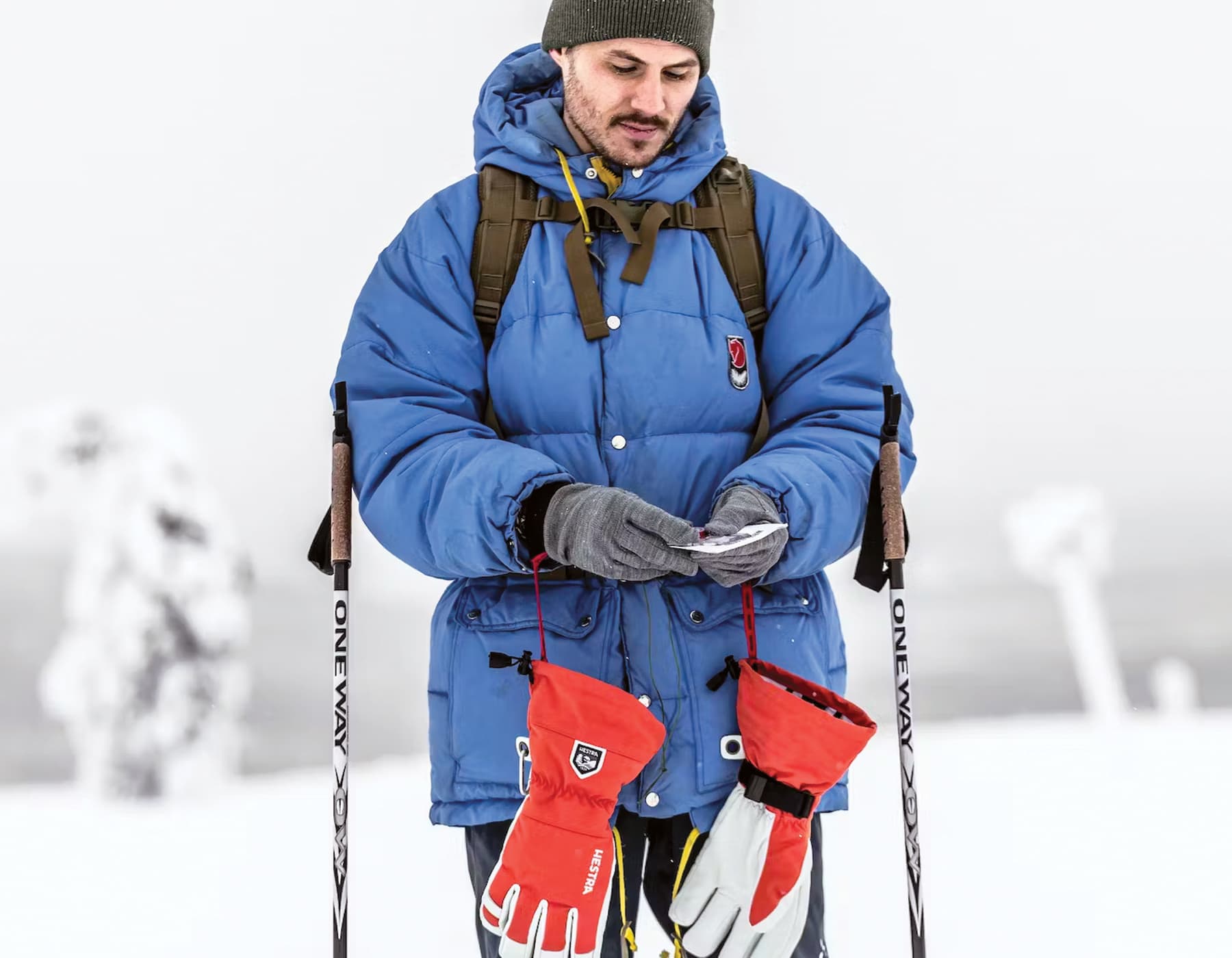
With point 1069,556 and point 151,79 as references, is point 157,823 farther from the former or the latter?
point 1069,556

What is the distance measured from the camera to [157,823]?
4.12m

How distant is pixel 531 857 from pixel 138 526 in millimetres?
3331

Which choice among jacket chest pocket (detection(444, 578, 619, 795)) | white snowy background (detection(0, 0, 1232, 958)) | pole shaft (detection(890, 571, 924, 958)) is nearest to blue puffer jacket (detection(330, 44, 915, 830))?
jacket chest pocket (detection(444, 578, 619, 795))

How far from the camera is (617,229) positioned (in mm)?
2131

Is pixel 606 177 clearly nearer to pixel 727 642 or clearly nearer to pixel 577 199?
pixel 577 199

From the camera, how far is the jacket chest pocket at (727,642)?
1.97 meters

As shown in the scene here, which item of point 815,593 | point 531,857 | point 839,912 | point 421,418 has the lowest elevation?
point 839,912

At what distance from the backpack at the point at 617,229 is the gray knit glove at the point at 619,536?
0.36 meters

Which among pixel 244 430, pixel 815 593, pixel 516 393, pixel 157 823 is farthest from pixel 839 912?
pixel 244 430

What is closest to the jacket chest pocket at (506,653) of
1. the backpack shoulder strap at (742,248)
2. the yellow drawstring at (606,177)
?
the backpack shoulder strap at (742,248)

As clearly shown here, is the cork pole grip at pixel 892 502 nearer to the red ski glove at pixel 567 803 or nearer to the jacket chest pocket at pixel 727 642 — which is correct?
the jacket chest pocket at pixel 727 642

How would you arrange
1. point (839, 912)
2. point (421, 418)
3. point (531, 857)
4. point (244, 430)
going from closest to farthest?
1. point (531, 857)
2. point (421, 418)
3. point (839, 912)
4. point (244, 430)

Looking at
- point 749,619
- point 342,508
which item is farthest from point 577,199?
point 749,619

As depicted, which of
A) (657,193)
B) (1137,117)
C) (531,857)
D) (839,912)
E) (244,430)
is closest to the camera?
(531,857)
